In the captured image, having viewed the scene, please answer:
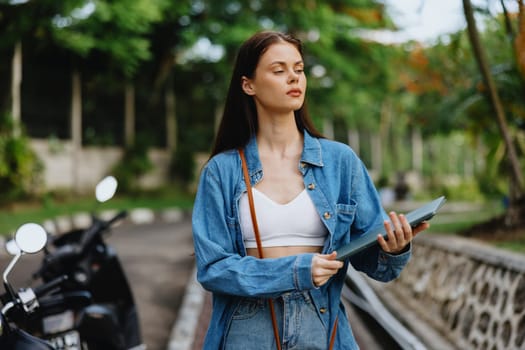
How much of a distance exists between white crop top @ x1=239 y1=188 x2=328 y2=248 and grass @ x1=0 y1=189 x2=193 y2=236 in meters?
8.00

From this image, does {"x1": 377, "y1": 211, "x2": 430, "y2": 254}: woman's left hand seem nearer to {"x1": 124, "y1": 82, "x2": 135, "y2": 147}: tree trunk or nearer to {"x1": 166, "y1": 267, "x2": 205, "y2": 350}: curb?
{"x1": 166, "y1": 267, "x2": 205, "y2": 350}: curb

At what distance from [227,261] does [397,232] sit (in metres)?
0.47

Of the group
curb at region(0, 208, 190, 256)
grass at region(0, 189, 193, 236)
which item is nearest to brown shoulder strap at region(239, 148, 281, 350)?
grass at region(0, 189, 193, 236)

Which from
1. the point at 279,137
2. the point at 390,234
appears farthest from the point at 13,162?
the point at 390,234

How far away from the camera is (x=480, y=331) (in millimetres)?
4688

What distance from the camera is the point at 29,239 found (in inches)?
89.9

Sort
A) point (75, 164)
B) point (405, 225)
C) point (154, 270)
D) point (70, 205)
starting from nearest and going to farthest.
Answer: point (405, 225), point (154, 270), point (70, 205), point (75, 164)

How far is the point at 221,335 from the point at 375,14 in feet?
55.4

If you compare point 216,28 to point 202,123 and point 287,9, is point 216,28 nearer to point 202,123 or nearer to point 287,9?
point 287,9

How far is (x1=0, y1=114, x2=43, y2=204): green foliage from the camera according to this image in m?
13.3

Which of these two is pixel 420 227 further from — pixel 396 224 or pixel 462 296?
pixel 462 296

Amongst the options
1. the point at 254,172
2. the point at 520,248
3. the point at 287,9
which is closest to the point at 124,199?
the point at 287,9

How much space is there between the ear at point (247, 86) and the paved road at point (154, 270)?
356 cm

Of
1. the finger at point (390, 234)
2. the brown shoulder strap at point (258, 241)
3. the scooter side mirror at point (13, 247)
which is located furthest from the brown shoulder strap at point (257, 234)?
the scooter side mirror at point (13, 247)
